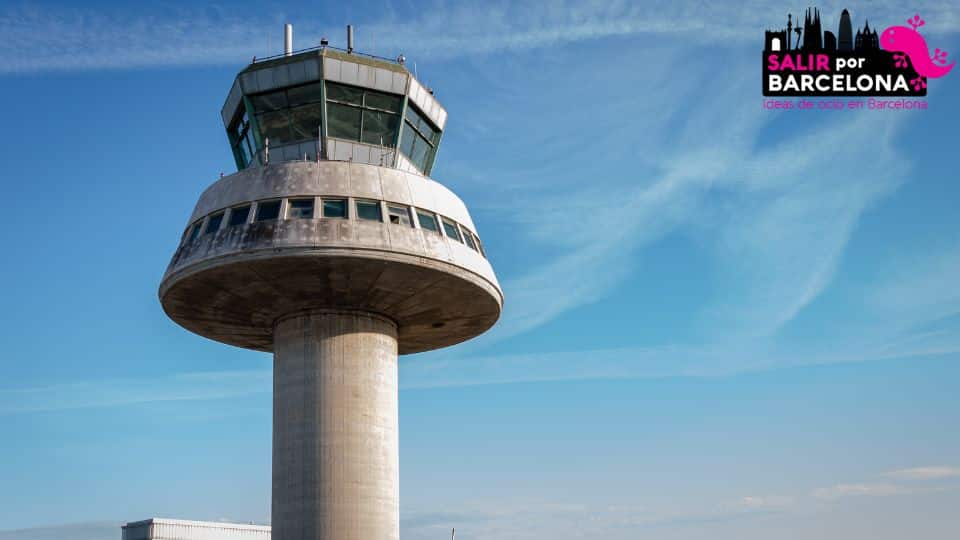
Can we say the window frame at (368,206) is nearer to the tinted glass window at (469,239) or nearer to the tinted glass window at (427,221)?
the tinted glass window at (427,221)

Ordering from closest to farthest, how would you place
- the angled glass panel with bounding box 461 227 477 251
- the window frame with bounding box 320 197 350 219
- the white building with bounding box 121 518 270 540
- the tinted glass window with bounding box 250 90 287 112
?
1. the window frame with bounding box 320 197 350 219
2. the angled glass panel with bounding box 461 227 477 251
3. the tinted glass window with bounding box 250 90 287 112
4. the white building with bounding box 121 518 270 540

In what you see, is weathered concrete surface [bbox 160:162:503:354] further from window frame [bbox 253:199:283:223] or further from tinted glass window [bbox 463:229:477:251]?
tinted glass window [bbox 463:229:477:251]

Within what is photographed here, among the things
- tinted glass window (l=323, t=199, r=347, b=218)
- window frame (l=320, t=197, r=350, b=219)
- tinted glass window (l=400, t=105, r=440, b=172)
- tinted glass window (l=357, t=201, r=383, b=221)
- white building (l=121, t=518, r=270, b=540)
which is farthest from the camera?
white building (l=121, t=518, r=270, b=540)

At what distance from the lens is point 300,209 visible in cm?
3703

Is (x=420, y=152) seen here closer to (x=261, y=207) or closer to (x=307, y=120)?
(x=307, y=120)

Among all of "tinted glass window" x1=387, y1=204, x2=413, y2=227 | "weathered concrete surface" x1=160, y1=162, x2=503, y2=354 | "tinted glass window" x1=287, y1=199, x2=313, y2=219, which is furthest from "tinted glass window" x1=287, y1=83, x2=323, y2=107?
"tinted glass window" x1=387, y1=204, x2=413, y2=227

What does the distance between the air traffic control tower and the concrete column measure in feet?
0.17

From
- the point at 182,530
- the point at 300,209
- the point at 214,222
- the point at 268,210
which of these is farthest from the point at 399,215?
the point at 182,530

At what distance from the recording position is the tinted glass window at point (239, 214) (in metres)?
37.3

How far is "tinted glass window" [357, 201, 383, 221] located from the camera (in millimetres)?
37344

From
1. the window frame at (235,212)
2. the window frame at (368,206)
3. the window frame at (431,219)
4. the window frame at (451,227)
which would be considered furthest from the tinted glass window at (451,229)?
the window frame at (235,212)

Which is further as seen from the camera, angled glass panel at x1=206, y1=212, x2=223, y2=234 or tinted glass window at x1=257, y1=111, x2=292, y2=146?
tinted glass window at x1=257, y1=111, x2=292, y2=146

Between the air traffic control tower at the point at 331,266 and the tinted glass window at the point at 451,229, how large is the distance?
0.10 m

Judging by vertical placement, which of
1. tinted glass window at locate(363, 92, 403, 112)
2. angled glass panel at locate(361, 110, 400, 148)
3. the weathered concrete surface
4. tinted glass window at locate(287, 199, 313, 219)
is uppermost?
tinted glass window at locate(363, 92, 403, 112)
